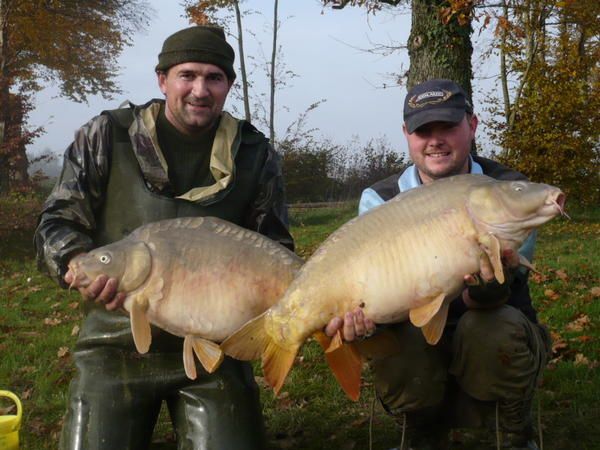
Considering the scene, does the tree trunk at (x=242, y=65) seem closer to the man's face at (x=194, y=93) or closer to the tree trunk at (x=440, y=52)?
the tree trunk at (x=440, y=52)

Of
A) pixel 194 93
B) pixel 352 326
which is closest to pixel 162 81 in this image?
pixel 194 93

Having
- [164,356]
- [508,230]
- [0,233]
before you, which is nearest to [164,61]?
[164,356]

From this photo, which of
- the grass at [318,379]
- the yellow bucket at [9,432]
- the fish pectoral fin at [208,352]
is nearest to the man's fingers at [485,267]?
the fish pectoral fin at [208,352]

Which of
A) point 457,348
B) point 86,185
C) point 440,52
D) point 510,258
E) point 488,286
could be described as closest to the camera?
point 510,258

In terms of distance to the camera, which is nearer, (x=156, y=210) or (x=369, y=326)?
(x=369, y=326)

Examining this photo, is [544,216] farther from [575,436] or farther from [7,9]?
[7,9]

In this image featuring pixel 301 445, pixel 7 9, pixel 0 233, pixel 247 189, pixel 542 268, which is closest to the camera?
pixel 247 189

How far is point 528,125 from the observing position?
14625mm

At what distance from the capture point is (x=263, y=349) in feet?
7.64

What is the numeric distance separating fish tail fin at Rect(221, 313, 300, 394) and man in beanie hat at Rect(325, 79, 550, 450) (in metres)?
0.41

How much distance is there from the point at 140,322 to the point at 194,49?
1215 millimetres

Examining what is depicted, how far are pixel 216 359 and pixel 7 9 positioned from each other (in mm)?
→ 12404

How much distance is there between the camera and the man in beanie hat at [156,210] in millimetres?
2869

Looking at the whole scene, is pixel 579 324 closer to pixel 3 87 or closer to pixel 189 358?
pixel 189 358
